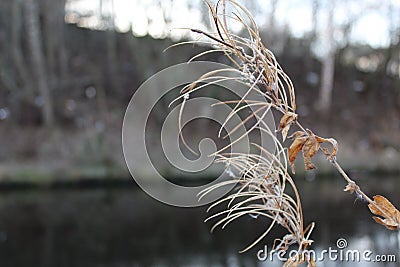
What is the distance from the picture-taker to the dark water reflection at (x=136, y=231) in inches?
181

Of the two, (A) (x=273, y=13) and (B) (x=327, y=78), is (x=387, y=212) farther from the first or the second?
(B) (x=327, y=78)

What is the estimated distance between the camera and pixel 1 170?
25.5ft

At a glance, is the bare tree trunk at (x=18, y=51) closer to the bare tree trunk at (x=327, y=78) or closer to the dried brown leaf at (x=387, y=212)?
the bare tree trunk at (x=327, y=78)

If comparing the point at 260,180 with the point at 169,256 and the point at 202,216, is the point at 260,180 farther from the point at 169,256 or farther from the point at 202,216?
the point at 202,216

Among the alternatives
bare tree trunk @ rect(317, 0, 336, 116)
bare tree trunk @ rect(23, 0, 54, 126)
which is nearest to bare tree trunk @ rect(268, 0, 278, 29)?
bare tree trunk @ rect(317, 0, 336, 116)

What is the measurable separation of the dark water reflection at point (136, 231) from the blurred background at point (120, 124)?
0.07ft

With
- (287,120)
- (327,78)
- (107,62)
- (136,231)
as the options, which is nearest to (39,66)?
(107,62)

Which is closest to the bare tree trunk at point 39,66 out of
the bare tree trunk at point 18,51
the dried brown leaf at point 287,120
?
the bare tree trunk at point 18,51

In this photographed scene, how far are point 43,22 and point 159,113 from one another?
133 inches

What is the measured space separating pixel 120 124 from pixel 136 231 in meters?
4.50

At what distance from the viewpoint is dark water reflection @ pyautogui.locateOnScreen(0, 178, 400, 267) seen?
460 cm

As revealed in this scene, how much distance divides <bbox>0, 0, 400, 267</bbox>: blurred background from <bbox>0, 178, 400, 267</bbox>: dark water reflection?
0.02 metres

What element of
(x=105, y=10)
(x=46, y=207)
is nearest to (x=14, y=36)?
(x=105, y=10)

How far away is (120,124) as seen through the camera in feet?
32.2
